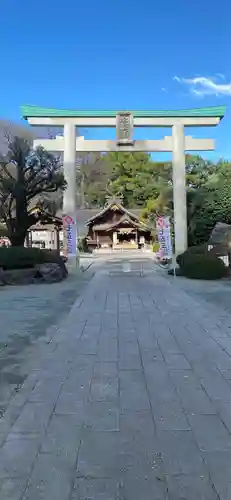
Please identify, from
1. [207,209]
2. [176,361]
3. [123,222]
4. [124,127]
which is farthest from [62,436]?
[123,222]

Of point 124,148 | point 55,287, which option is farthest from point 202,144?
Result: point 55,287

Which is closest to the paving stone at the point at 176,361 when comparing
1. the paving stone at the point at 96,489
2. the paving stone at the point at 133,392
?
the paving stone at the point at 133,392

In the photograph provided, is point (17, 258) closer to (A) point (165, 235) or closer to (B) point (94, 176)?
(A) point (165, 235)

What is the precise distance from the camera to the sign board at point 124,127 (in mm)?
20375

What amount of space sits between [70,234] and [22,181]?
3.83 meters

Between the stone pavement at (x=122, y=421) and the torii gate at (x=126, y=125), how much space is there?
14670mm

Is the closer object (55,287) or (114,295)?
(114,295)

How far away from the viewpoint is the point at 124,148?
21094mm

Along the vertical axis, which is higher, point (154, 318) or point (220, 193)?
point (220, 193)

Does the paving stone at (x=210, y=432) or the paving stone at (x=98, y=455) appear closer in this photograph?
the paving stone at (x=98, y=455)

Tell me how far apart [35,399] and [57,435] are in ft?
2.59

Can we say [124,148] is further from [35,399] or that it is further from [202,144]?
[35,399]

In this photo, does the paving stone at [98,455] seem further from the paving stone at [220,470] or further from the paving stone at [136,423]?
the paving stone at [220,470]

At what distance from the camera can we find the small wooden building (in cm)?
4697
